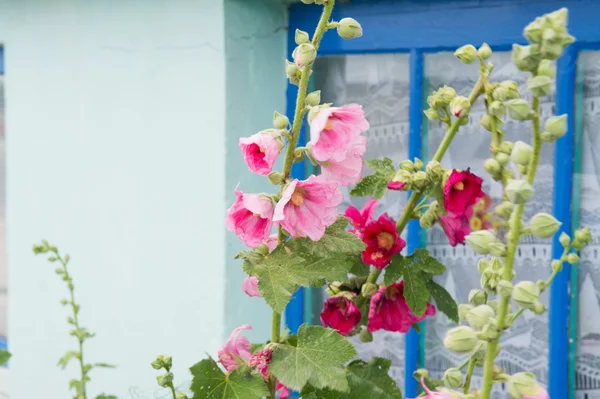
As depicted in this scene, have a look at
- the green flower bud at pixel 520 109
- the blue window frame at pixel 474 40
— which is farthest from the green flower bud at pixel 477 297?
the blue window frame at pixel 474 40

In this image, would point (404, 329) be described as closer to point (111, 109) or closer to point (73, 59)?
point (111, 109)

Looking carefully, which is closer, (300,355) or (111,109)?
(300,355)

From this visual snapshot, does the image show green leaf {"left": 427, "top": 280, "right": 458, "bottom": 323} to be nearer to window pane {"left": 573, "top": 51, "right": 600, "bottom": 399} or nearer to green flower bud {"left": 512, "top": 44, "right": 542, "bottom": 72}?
green flower bud {"left": 512, "top": 44, "right": 542, "bottom": 72}

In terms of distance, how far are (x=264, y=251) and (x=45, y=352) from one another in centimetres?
144

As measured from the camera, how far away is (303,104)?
0.85 metres

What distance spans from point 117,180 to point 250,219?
1.15 meters

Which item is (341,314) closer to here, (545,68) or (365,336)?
(365,336)

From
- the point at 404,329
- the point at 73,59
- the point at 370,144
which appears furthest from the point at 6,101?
the point at 404,329

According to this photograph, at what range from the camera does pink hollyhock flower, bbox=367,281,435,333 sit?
103 centimetres

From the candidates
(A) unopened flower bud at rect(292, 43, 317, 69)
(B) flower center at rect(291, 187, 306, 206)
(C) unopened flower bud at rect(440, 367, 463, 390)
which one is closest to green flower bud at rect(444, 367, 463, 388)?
(C) unopened flower bud at rect(440, 367, 463, 390)

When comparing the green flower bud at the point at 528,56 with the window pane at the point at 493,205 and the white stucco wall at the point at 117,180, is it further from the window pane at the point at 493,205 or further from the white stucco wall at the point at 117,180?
the white stucco wall at the point at 117,180

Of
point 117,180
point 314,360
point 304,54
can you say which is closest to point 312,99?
point 304,54

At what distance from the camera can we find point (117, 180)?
192 cm

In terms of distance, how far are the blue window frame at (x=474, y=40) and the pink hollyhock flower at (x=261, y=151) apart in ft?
2.90
